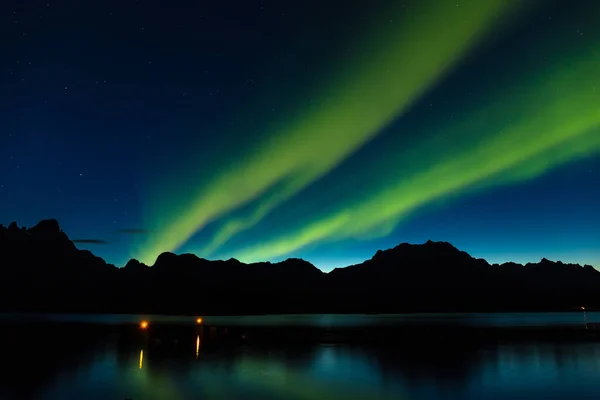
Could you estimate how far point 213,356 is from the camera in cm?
6166

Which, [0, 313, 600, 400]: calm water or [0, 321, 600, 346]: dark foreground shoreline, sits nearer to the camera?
[0, 313, 600, 400]: calm water

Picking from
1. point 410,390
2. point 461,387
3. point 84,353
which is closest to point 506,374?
point 461,387

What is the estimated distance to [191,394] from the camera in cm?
3462

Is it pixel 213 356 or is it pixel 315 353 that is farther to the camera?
pixel 315 353

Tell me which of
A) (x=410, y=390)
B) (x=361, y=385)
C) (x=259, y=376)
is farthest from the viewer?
(x=259, y=376)

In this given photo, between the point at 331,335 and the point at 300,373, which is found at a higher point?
the point at 300,373

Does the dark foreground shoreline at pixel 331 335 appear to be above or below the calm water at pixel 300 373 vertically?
below

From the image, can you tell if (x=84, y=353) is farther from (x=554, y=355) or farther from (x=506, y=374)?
(x=554, y=355)

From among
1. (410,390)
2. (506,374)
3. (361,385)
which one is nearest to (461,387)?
(410,390)

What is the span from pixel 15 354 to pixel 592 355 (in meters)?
76.3

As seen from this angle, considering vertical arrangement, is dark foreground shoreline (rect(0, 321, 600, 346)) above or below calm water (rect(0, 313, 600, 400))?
below

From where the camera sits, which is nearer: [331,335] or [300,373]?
[300,373]

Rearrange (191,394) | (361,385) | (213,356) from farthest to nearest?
1. (213,356)
2. (361,385)
3. (191,394)

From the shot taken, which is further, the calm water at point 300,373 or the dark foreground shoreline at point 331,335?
the dark foreground shoreline at point 331,335
